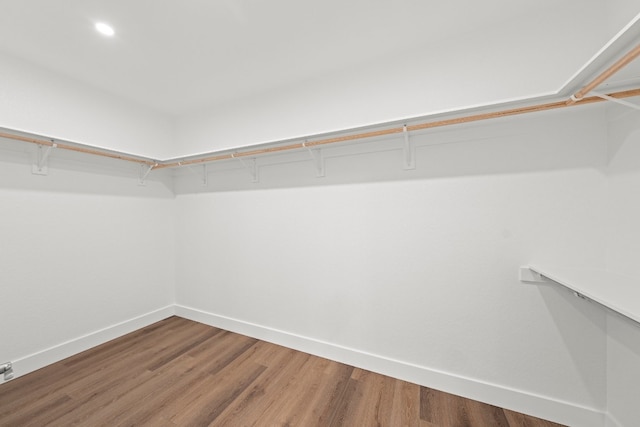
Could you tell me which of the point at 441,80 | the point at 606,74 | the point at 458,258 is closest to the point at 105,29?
the point at 441,80

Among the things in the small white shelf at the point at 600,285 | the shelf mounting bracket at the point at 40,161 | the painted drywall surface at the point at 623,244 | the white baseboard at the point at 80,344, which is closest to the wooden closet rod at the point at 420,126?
the shelf mounting bracket at the point at 40,161

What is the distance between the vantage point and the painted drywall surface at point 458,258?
1378 millimetres

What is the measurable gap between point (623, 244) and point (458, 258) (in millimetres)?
750

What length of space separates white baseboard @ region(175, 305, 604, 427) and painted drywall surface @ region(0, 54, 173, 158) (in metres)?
2.29

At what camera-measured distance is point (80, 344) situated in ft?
6.98

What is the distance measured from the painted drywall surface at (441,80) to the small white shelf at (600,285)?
92 centimetres

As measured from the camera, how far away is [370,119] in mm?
1897

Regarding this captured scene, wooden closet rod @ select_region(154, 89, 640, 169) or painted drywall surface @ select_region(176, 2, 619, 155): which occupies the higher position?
painted drywall surface @ select_region(176, 2, 619, 155)

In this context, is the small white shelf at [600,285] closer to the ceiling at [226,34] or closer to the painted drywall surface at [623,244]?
the painted drywall surface at [623,244]

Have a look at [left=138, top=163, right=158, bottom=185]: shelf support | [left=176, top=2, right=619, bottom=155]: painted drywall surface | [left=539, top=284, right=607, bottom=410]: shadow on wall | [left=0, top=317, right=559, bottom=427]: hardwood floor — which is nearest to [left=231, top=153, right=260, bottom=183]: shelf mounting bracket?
[left=176, top=2, right=619, bottom=155]: painted drywall surface

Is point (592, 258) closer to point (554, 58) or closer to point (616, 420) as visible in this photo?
point (616, 420)

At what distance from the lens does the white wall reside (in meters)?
1.15

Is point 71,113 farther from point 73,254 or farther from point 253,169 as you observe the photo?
point 253,169

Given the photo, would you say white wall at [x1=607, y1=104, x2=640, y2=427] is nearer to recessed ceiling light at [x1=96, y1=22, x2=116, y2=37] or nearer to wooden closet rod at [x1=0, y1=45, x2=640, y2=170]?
wooden closet rod at [x1=0, y1=45, x2=640, y2=170]
